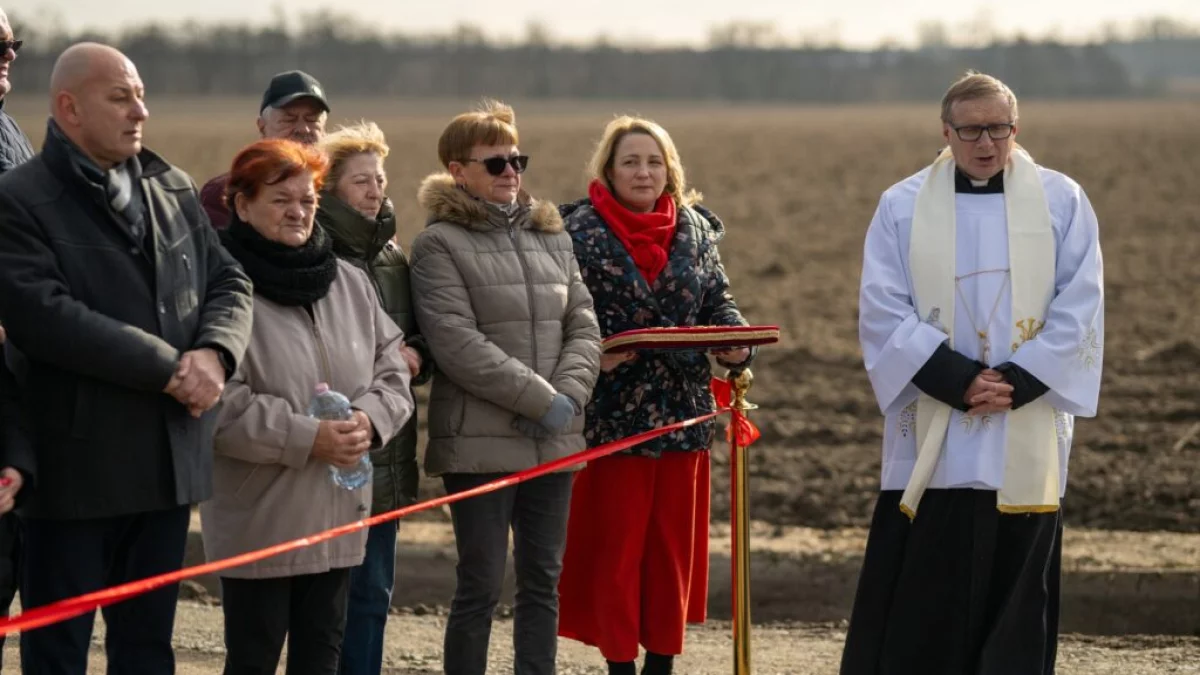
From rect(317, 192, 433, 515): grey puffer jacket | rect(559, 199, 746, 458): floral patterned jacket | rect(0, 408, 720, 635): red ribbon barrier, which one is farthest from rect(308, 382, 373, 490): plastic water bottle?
rect(559, 199, 746, 458): floral patterned jacket

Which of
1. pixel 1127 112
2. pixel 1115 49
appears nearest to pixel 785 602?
pixel 1127 112

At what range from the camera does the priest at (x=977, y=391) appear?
5828 mm

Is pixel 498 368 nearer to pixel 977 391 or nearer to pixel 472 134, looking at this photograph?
pixel 472 134

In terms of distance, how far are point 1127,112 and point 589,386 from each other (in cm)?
6755

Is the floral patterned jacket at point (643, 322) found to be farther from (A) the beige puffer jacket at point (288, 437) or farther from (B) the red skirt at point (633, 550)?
(A) the beige puffer jacket at point (288, 437)

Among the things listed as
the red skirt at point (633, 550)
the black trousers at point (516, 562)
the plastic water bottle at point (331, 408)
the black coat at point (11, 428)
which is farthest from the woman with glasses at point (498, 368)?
the black coat at point (11, 428)

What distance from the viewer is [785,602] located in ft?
28.5

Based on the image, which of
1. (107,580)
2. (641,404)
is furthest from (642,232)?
(107,580)

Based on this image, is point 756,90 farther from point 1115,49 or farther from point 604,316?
point 604,316

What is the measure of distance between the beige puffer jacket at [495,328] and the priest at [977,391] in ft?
3.41

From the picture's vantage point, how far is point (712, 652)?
24.4 ft

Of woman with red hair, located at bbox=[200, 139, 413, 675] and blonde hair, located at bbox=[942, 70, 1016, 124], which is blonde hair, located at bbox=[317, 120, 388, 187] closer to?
woman with red hair, located at bbox=[200, 139, 413, 675]

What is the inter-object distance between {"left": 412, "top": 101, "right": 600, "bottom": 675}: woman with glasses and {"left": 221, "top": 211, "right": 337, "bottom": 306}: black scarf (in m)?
0.74

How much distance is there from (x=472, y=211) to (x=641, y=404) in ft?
3.26
